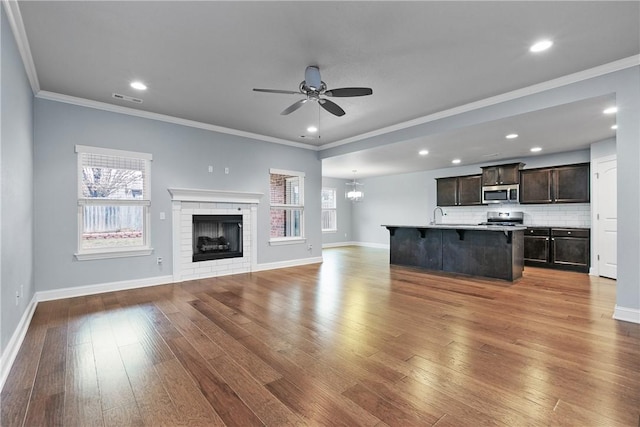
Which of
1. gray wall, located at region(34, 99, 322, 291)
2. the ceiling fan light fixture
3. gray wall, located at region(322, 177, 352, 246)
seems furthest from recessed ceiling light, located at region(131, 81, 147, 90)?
gray wall, located at region(322, 177, 352, 246)

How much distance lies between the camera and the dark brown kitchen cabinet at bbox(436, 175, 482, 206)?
801 cm

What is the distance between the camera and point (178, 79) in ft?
12.2

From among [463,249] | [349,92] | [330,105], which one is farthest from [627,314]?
[330,105]

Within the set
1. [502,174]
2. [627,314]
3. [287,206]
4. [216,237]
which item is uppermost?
[502,174]

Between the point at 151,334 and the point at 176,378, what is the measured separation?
Result: 1.01 metres

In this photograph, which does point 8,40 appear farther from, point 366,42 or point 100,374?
point 366,42

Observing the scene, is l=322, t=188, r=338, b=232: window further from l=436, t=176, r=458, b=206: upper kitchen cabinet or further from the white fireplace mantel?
the white fireplace mantel

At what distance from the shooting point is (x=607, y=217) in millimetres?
5539

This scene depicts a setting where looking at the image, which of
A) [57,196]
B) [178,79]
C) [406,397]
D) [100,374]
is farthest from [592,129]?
[57,196]

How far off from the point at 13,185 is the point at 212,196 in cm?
299

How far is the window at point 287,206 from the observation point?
6.76 meters

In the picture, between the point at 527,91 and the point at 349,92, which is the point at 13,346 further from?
the point at 527,91

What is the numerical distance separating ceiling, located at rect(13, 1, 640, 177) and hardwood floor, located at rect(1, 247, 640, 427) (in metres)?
2.85

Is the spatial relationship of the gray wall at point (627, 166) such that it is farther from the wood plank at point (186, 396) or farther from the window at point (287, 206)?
the window at point (287, 206)
